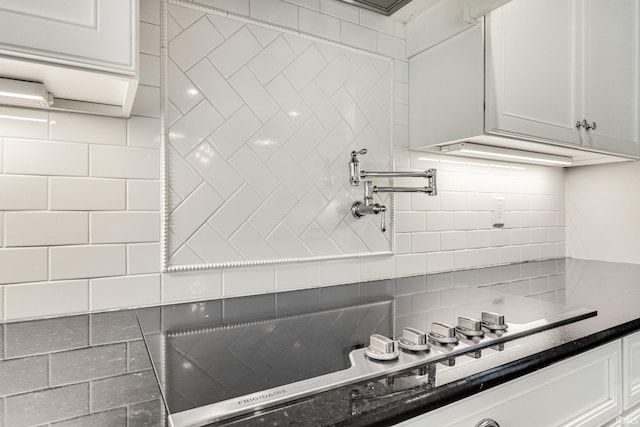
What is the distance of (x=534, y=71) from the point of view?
4.09ft

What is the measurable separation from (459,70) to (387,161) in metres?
0.39

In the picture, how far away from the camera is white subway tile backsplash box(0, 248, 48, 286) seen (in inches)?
33.4

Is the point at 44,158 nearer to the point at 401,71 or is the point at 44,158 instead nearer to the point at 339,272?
the point at 339,272

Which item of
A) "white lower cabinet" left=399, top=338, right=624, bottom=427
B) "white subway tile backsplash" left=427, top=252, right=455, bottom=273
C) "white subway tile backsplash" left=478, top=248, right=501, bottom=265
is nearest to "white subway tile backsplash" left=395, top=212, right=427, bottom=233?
"white subway tile backsplash" left=427, top=252, right=455, bottom=273

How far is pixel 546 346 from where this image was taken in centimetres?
72

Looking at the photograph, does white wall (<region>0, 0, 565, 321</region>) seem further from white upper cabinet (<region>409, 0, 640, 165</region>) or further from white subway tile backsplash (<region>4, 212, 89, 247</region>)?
white upper cabinet (<region>409, 0, 640, 165</region>)

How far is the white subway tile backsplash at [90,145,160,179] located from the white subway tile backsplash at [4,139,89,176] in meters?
0.02

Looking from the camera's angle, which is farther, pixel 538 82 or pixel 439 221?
pixel 439 221

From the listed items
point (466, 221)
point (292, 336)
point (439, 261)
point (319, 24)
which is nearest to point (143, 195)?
point (292, 336)

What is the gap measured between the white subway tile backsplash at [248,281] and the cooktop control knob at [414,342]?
553 mm

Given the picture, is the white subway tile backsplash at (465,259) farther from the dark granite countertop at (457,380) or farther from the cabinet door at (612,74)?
the cabinet door at (612,74)

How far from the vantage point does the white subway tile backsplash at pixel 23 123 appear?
850 mm

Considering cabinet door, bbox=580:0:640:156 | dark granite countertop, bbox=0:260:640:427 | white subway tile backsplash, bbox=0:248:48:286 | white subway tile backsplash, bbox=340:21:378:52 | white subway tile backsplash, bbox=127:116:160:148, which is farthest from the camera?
cabinet door, bbox=580:0:640:156

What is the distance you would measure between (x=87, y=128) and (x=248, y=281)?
1.95 feet
